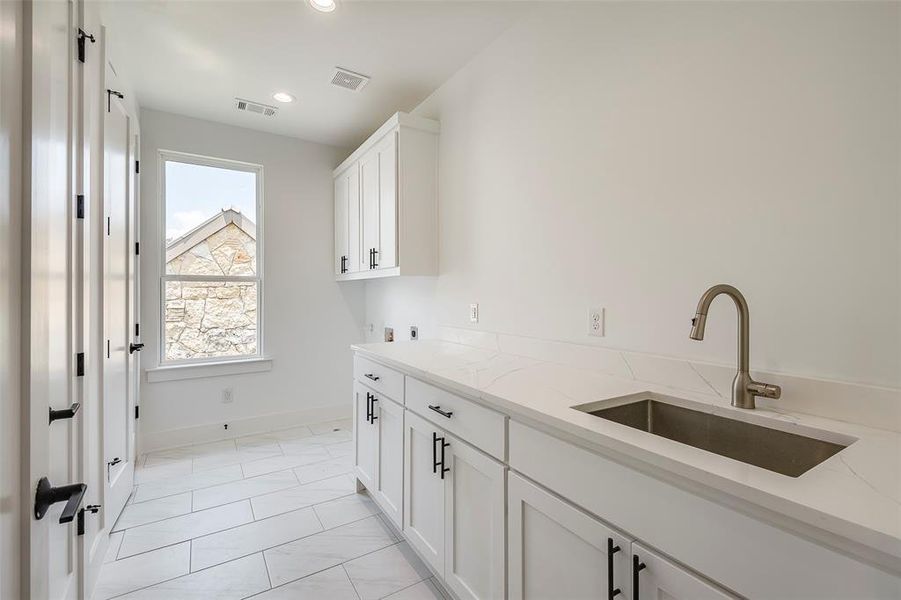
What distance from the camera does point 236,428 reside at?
360cm

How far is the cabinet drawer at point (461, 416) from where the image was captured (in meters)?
1.34

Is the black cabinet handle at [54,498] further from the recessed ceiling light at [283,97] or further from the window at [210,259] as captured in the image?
the window at [210,259]

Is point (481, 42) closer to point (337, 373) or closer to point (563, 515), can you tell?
point (563, 515)

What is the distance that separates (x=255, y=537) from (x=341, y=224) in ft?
8.19

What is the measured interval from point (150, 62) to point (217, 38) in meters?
0.60

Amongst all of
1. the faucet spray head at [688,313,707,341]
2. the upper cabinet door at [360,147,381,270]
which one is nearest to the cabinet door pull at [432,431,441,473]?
the faucet spray head at [688,313,707,341]

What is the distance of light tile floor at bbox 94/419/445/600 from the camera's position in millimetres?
1776

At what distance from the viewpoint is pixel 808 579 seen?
67 cm

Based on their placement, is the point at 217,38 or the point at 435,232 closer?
the point at 217,38

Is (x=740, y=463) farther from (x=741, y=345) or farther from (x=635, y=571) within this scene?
(x=741, y=345)

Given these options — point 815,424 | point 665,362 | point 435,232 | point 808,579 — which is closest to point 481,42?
point 435,232

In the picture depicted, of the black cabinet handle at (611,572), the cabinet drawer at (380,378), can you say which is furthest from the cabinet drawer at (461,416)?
the black cabinet handle at (611,572)

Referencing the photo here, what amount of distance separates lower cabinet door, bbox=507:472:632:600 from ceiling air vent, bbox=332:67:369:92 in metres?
2.55

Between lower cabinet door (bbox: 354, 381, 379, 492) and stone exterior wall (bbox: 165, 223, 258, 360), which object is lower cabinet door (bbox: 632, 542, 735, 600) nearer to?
lower cabinet door (bbox: 354, 381, 379, 492)
